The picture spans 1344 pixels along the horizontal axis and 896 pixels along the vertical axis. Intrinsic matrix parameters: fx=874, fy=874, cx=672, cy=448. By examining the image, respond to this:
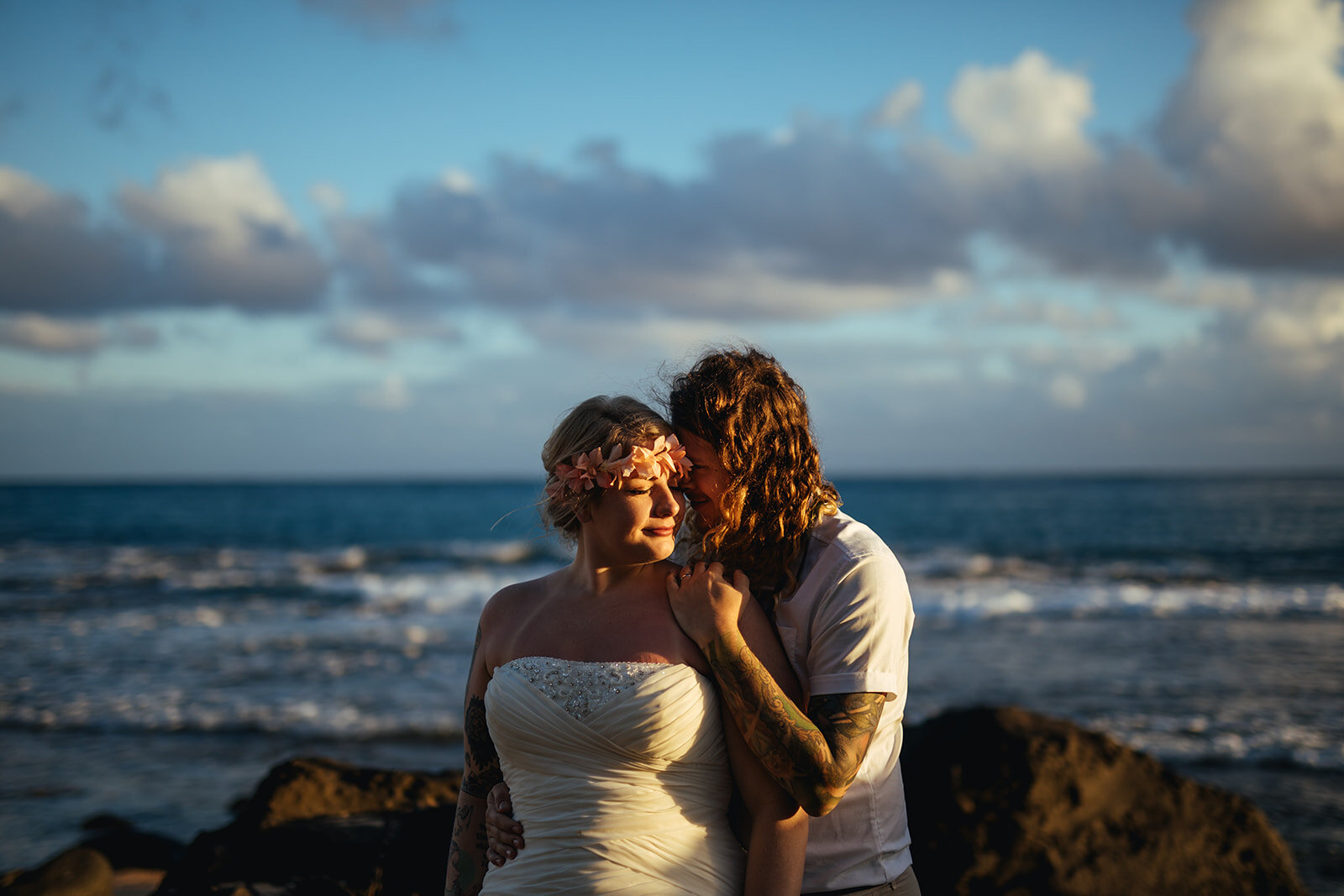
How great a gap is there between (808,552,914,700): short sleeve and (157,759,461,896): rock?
2.14 metres

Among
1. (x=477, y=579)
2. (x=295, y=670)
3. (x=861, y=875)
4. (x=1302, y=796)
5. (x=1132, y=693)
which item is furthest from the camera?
(x=477, y=579)

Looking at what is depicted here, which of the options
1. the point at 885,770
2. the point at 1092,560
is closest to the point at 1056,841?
the point at 885,770

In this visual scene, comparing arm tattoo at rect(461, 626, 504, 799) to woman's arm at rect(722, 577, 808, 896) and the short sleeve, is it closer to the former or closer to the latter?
woman's arm at rect(722, 577, 808, 896)

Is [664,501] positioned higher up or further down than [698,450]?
further down

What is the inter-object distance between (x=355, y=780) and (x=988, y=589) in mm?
16471

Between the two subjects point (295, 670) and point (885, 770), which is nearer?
point (885, 770)

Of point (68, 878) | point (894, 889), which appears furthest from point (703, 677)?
point (68, 878)

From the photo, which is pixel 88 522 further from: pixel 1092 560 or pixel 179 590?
pixel 1092 560

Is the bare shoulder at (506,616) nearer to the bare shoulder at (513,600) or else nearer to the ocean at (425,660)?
the bare shoulder at (513,600)

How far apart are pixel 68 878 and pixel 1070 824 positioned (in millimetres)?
5087

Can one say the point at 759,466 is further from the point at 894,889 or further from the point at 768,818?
the point at 894,889

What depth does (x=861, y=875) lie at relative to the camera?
257cm

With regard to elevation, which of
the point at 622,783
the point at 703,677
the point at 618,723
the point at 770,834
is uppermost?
the point at 703,677

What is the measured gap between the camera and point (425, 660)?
1171 cm
